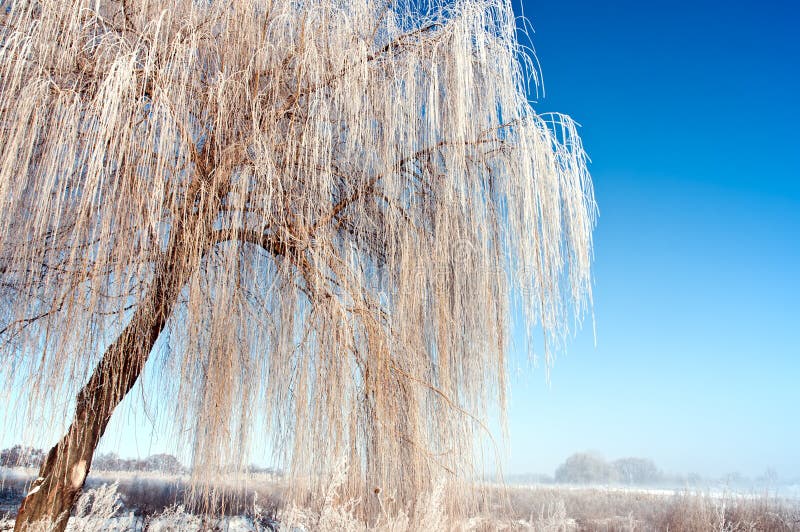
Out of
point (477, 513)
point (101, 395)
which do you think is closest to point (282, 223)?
point (101, 395)

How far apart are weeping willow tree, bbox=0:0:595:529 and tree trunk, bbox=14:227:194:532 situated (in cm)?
1

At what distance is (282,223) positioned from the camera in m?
2.30

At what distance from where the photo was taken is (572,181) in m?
2.47

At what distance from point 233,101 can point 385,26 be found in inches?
33.9

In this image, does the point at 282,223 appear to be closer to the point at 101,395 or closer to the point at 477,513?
the point at 101,395

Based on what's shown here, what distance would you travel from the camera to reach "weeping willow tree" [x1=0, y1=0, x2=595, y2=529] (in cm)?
206

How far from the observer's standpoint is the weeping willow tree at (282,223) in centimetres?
206

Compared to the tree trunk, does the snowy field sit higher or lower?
lower

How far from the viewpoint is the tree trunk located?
7.11 ft

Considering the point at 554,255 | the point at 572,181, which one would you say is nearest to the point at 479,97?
the point at 572,181

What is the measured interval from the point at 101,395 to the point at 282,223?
1.03 metres

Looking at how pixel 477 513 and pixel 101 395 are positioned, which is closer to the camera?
pixel 101 395

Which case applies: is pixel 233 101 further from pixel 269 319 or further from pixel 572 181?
pixel 572 181

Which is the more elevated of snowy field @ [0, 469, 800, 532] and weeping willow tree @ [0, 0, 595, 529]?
weeping willow tree @ [0, 0, 595, 529]
